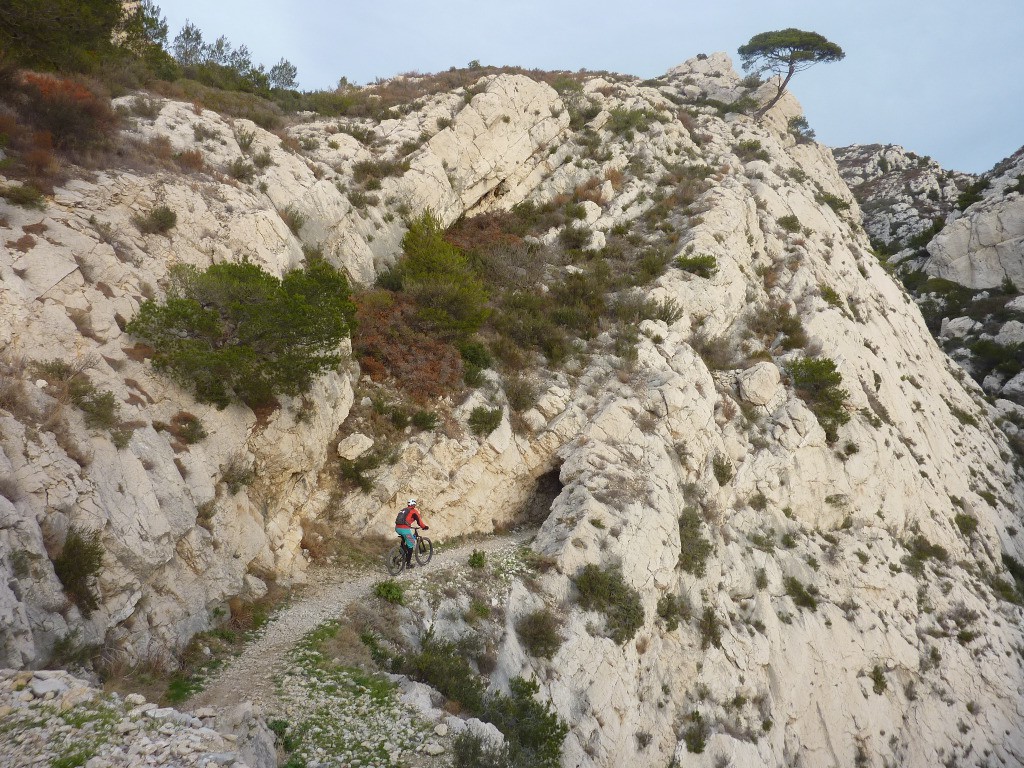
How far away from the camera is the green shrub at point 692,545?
1667 centimetres

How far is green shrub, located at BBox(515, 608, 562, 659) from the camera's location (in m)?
12.7

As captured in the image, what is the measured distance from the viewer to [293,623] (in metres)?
11.3

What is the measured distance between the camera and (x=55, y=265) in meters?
10.8

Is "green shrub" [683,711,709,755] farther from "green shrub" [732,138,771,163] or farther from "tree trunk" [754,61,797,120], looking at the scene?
"tree trunk" [754,61,797,120]

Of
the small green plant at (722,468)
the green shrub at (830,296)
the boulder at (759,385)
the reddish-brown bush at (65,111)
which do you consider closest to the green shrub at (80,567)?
the reddish-brown bush at (65,111)

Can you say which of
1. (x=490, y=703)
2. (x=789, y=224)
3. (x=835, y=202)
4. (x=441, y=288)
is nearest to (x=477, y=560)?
(x=490, y=703)

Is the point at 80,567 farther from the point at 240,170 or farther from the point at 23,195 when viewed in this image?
the point at 240,170

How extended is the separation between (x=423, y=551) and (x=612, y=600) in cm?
520

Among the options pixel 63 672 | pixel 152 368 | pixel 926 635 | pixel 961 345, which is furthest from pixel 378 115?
pixel 961 345

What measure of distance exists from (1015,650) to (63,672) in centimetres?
3020

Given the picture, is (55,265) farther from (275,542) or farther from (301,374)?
(275,542)

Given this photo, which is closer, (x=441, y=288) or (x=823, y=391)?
(x=441, y=288)

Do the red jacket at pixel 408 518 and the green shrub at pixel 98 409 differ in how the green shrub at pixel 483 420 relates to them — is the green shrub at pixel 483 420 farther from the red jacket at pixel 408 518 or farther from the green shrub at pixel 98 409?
the green shrub at pixel 98 409

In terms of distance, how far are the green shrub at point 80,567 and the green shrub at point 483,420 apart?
Answer: 10407mm
